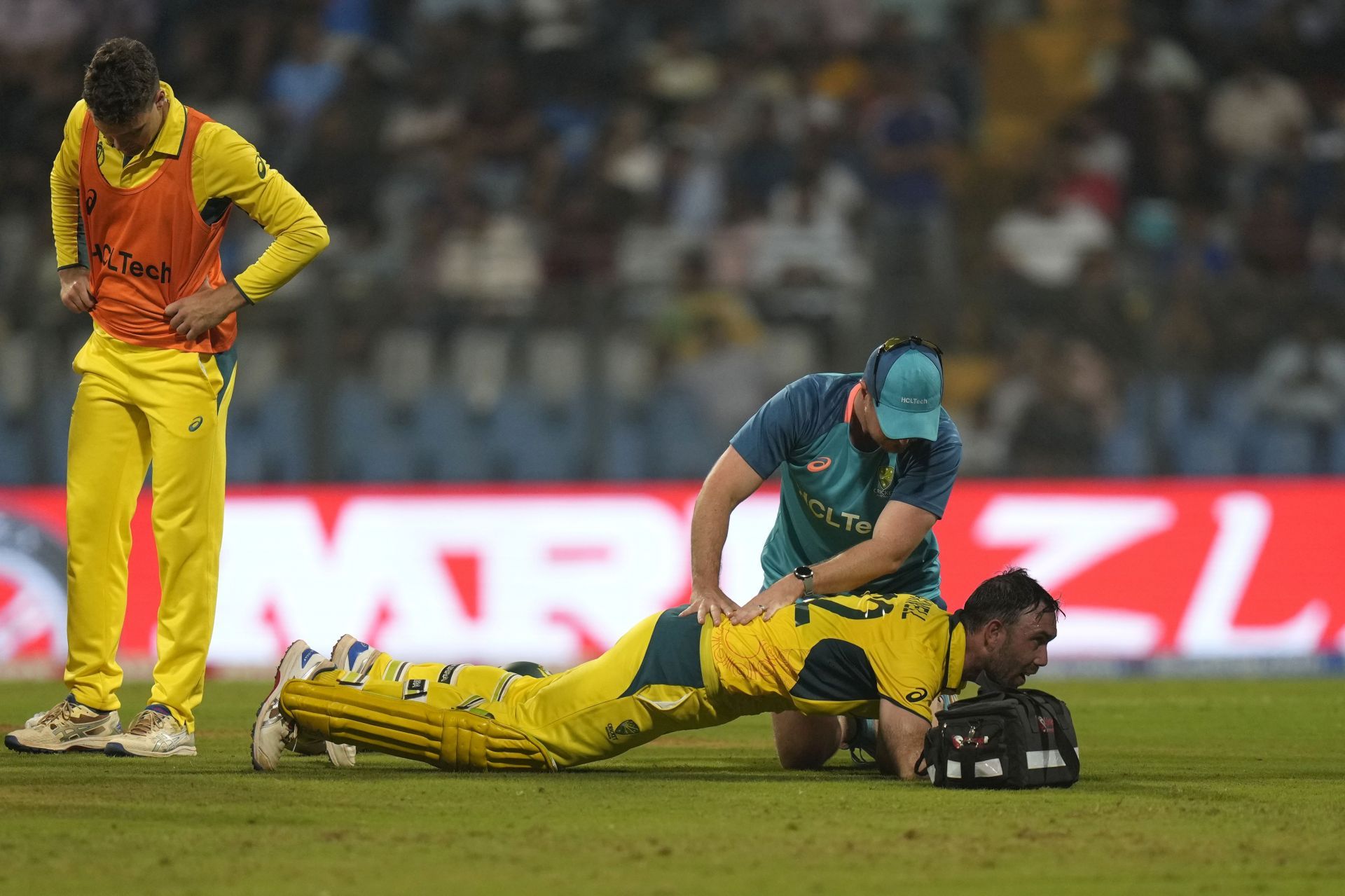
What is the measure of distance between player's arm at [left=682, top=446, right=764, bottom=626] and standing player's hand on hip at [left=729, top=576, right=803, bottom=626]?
0.11m

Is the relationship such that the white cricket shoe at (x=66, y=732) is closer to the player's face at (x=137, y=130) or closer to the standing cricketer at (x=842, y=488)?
the player's face at (x=137, y=130)

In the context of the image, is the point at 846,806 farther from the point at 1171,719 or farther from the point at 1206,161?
the point at 1206,161

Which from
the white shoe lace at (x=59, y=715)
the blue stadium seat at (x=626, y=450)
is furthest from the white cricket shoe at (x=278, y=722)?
the blue stadium seat at (x=626, y=450)

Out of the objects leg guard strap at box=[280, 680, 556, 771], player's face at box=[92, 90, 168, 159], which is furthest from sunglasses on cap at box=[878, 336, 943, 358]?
player's face at box=[92, 90, 168, 159]

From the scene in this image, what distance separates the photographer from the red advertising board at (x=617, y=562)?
1025 centimetres

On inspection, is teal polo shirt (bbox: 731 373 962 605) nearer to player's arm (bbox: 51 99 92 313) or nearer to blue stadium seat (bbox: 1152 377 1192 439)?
player's arm (bbox: 51 99 92 313)

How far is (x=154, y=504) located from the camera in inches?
233

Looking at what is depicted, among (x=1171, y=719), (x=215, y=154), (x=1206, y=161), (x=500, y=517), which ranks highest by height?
(x=1206, y=161)

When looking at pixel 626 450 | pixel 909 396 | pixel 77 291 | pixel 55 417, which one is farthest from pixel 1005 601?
pixel 55 417

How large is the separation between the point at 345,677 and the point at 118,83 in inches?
76.2

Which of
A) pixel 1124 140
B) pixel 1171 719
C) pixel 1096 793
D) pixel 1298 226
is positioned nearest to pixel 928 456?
pixel 1096 793

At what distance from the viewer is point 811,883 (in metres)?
3.96

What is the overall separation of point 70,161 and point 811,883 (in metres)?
3.61

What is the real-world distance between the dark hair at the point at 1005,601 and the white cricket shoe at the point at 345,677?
1.83m
